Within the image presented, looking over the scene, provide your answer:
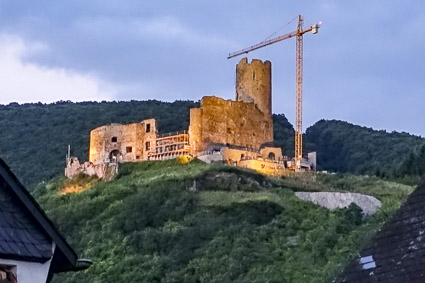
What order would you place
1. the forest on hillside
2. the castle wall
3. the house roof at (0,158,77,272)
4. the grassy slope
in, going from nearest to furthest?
1. the house roof at (0,158,77,272)
2. the grassy slope
3. the castle wall
4. the forest on hillside

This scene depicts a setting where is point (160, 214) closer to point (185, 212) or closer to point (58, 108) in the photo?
point (185, 212)

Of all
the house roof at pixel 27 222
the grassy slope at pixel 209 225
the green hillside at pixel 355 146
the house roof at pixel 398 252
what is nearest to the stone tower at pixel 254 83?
the grassy slope at pixel 209 225

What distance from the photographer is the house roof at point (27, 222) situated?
1141cm

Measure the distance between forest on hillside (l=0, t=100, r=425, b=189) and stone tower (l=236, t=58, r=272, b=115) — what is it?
46.6ft

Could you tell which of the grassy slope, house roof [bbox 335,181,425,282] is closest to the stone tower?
the grassy slope

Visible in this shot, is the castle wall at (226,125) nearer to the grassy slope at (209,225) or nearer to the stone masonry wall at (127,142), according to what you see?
the stone masonry wall at (127,142)

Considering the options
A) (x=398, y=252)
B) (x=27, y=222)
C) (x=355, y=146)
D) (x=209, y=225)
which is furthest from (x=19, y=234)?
(x=355, y=146)

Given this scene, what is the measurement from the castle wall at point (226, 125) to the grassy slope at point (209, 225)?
4468mm

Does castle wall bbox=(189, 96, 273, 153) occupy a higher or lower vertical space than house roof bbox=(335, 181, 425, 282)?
higher

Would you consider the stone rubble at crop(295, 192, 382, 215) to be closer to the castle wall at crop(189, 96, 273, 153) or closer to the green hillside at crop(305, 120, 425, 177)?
the castle wall at crop(189, 96, 273, 153)

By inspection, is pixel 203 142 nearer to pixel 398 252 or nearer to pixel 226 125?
pixel 226 125

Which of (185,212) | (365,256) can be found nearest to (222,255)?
(185,212)

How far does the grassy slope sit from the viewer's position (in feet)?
212

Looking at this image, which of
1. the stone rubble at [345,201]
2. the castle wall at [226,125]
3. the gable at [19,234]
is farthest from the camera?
the castle wall at [226,125]
